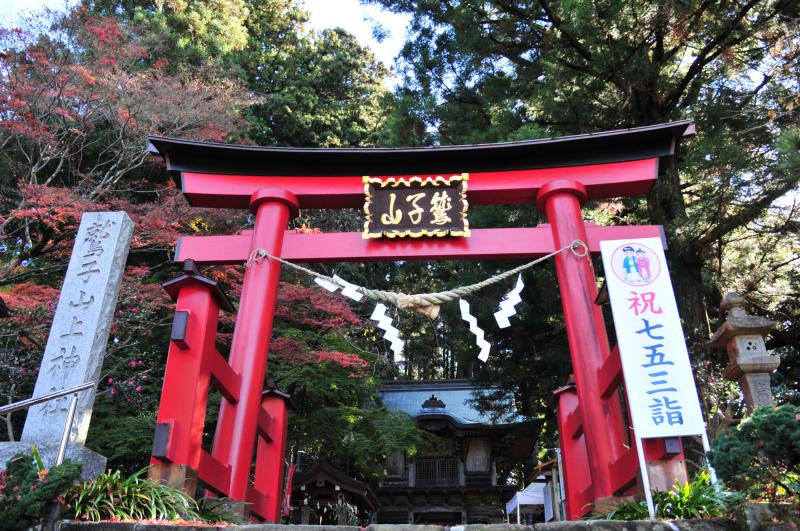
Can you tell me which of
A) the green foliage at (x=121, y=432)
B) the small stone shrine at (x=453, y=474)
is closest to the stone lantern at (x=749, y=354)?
the green foliage at (x=121, y=432)

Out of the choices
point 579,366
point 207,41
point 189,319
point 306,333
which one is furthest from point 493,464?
point 207,41

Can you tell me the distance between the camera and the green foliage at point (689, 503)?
12.1 feet

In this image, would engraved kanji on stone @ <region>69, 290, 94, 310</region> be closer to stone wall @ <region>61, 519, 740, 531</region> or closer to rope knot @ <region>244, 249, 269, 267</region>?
rope knot @ <region>244, 249, 269, 267</region>

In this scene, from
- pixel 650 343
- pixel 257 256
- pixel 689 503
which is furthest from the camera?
pixel 257 256

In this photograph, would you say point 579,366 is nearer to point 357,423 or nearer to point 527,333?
point 527,333

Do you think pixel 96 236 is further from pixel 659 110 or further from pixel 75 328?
pixel 659 110

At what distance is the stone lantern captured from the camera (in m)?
6.05

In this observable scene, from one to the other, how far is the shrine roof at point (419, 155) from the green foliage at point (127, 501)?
153 inches

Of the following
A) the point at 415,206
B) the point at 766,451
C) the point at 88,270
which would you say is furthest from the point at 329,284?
the point at 766,451

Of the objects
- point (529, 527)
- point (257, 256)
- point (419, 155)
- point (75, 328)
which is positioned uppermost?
Result: point (419, 155)

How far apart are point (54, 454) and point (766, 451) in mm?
4928

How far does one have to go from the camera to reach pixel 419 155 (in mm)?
6949

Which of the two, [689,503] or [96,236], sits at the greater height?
[96,236]

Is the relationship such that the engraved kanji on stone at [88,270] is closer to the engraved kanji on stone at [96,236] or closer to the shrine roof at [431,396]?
the engraved kanji on stone at [96,236]
